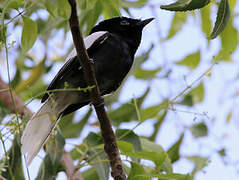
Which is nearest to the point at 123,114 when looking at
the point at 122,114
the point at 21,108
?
the point at 122,114

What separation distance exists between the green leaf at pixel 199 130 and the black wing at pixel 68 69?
34.3 inches

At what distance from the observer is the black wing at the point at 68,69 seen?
253cm

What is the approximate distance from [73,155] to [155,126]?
0.62 metres

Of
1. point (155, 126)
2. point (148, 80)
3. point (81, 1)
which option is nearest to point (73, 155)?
point (155, 126)

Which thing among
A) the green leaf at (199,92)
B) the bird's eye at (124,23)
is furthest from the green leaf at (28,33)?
the green leaf at (199,92)

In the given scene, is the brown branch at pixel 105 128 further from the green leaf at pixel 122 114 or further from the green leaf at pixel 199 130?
the green leaf at pixel 199 130

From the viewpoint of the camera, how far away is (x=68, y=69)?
254cm

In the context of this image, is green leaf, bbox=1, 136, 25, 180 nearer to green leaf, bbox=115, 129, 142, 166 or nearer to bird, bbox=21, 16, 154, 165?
bird, bbox=21, 16, 154, 165

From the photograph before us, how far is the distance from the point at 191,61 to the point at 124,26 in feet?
1.89

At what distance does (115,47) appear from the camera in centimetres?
279

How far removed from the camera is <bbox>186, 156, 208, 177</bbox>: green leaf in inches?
89.1

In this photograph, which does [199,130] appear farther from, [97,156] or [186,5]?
[186,5]

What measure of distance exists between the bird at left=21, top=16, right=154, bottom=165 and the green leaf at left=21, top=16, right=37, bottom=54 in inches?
30.2

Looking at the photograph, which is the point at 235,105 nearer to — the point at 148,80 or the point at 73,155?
the point at 148,80
